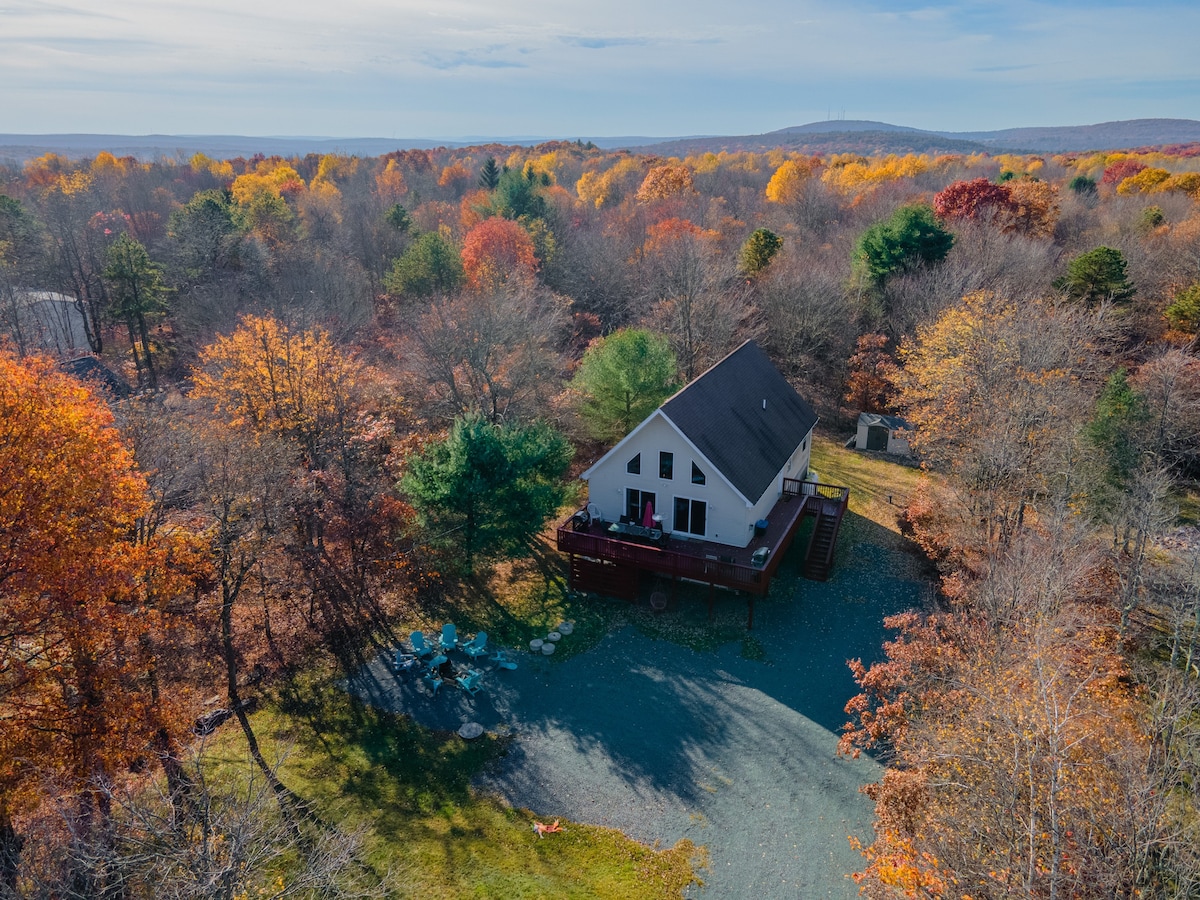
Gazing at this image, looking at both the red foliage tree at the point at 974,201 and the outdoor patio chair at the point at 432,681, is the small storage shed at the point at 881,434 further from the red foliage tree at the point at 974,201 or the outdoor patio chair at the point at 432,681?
the outdoor patio chair at the point at 432,681

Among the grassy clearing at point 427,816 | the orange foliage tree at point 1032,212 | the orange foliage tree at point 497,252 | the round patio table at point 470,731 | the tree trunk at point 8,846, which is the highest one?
the orange foliage tree at point 1032,212

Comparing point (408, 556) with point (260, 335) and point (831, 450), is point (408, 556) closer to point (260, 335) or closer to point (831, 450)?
point (260, 335)

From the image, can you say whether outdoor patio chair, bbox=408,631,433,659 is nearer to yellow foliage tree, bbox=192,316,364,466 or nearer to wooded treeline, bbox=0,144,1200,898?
wooded treeline, bbox=0,144,1200,898

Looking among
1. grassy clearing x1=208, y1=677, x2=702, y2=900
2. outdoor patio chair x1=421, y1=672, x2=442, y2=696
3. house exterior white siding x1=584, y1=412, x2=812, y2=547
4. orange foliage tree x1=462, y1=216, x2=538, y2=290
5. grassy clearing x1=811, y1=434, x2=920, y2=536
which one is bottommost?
grassy clearing x1=208, y1=677, x2=702, y2=900

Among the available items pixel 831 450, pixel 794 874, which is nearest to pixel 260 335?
pixel 794 874

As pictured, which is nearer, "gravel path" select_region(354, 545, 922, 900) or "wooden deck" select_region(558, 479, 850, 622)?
Answer: "gravel path" select_region(354, 545, 922, 900)

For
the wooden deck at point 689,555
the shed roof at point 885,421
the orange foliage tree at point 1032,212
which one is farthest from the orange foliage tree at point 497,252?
the orange foliage tree at point 1032,212

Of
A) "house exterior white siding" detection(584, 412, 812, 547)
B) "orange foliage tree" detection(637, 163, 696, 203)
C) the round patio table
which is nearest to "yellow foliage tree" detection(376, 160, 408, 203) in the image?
"orange foliage tree" detection(637, 163, 696, 203)
